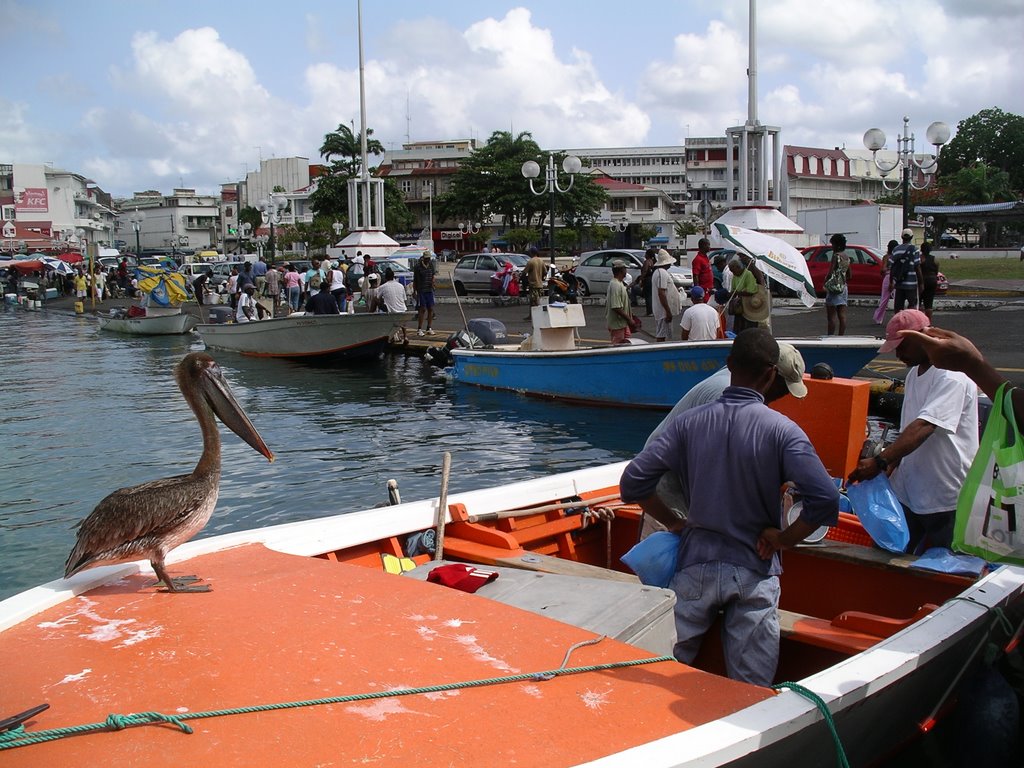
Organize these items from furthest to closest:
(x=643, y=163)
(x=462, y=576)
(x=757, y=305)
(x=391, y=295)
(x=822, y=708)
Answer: (x=643, y=163) < (x=391, y=295) < (x=757, y=305) < (x=462, y=576) < (x=822, y=708)

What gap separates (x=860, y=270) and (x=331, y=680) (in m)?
24.0

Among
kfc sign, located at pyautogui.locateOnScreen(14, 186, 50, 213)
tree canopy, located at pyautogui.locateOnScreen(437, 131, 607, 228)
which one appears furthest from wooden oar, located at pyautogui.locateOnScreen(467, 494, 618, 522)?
kfc sign, located at pyautogui.locateOnScreen(14, 186, 50, 213)

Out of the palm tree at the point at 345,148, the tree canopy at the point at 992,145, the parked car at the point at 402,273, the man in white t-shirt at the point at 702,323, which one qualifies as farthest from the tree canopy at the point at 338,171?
the man in white t-shirt at the point at 702,323

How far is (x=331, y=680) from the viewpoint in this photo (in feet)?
9.87

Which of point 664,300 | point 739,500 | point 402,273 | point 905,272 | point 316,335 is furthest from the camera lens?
point 402,273

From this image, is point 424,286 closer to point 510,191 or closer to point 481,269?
point 481,269

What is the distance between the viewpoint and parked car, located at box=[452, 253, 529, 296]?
109 ft

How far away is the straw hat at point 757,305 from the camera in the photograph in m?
12.6

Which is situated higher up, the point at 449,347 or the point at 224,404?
the point at 224,404

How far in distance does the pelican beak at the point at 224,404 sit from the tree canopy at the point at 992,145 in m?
82.5

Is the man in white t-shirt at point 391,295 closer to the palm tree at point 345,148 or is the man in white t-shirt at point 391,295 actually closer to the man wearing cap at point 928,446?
the man wearing cap at point 928,446

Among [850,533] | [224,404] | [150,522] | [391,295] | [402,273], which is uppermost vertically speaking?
[402,273]

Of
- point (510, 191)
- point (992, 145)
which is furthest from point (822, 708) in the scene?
point (992, 145)

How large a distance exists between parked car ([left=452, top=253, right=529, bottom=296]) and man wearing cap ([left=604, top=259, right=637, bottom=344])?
17094mm
